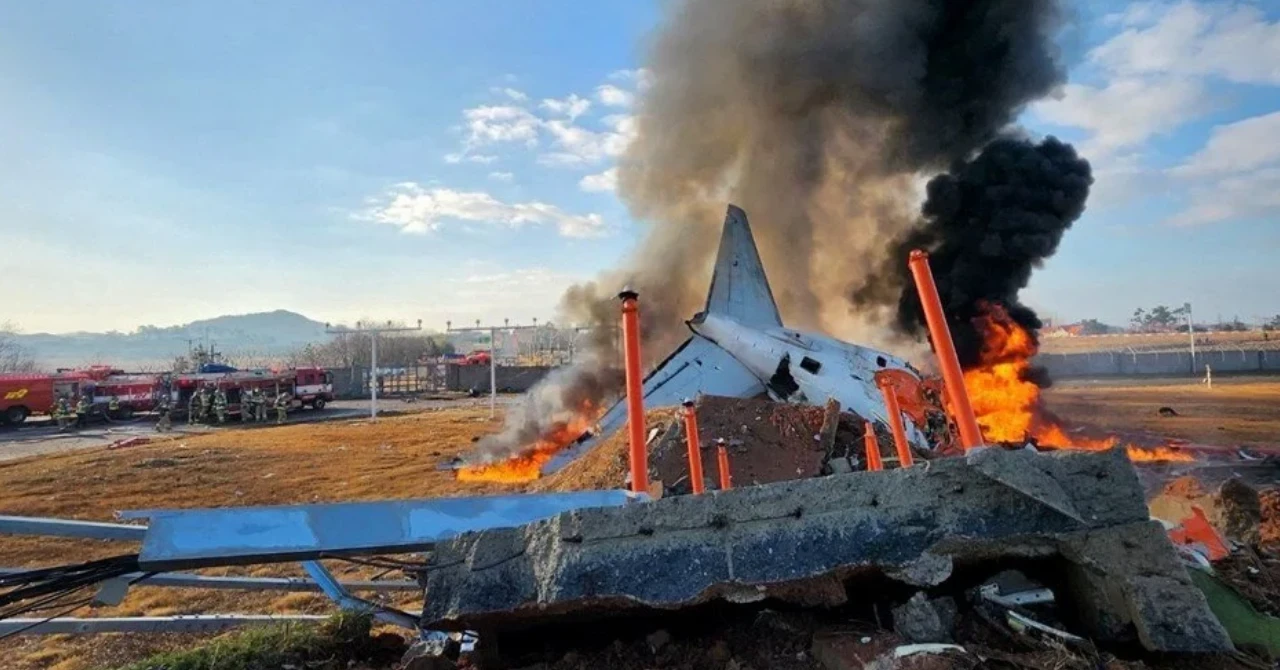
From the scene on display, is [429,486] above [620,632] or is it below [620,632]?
below

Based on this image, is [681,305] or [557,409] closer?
[557,409]

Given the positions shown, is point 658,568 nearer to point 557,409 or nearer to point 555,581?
point 555,581

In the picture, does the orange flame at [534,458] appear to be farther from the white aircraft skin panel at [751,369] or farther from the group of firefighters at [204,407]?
the group of firefighters at [204,407]

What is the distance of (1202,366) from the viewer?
4109 centimetres

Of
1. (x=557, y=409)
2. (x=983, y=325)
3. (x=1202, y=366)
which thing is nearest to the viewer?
(x=557, y=409)

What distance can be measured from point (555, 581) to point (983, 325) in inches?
680

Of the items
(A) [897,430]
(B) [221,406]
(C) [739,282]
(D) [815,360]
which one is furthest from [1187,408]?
(B) [221,406]

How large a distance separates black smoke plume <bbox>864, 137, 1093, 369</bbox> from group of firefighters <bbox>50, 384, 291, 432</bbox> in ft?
84.3

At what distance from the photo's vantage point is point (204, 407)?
97.4 ft

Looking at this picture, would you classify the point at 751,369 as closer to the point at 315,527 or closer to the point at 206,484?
the point at 315,527

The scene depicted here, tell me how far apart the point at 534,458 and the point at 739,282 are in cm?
567

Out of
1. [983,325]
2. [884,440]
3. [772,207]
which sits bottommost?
[884,440]

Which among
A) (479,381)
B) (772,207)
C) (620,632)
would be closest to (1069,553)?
(620,632)

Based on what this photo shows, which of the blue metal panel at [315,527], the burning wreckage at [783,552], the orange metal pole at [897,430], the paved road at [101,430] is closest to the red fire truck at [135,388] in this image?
the paved road at [101,430]
